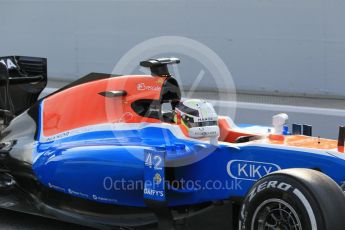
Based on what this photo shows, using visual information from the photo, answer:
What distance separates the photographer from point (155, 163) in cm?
384

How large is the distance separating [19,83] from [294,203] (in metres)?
3.63

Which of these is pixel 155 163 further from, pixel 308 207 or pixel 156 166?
pixel 308 207

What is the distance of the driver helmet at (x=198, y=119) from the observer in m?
4.02

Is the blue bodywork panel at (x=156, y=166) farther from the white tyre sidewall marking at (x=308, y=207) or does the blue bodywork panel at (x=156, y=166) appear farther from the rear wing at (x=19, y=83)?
the rear wing at (x=19, y=83)

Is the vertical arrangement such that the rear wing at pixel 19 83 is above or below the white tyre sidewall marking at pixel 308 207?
above

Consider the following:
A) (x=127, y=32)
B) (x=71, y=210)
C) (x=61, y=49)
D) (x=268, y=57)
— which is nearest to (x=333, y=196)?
(x=71, y=210)

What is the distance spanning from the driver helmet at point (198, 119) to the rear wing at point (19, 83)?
7.14ft

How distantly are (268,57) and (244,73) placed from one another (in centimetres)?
45

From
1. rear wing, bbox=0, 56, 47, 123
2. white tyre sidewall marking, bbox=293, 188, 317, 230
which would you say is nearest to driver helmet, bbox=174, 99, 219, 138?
white tyre sidewall marking, bbox=293, 188, 317, 230

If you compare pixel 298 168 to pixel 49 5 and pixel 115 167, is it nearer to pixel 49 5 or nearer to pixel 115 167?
pixel 115 167

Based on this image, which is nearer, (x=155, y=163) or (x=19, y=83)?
(x=155, y=163)

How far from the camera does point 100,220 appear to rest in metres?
4.23

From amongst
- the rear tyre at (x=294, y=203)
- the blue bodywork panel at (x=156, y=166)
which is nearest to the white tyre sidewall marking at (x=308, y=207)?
the rear tyre at (x=294, y=203)

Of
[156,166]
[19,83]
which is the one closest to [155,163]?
[156,166]
